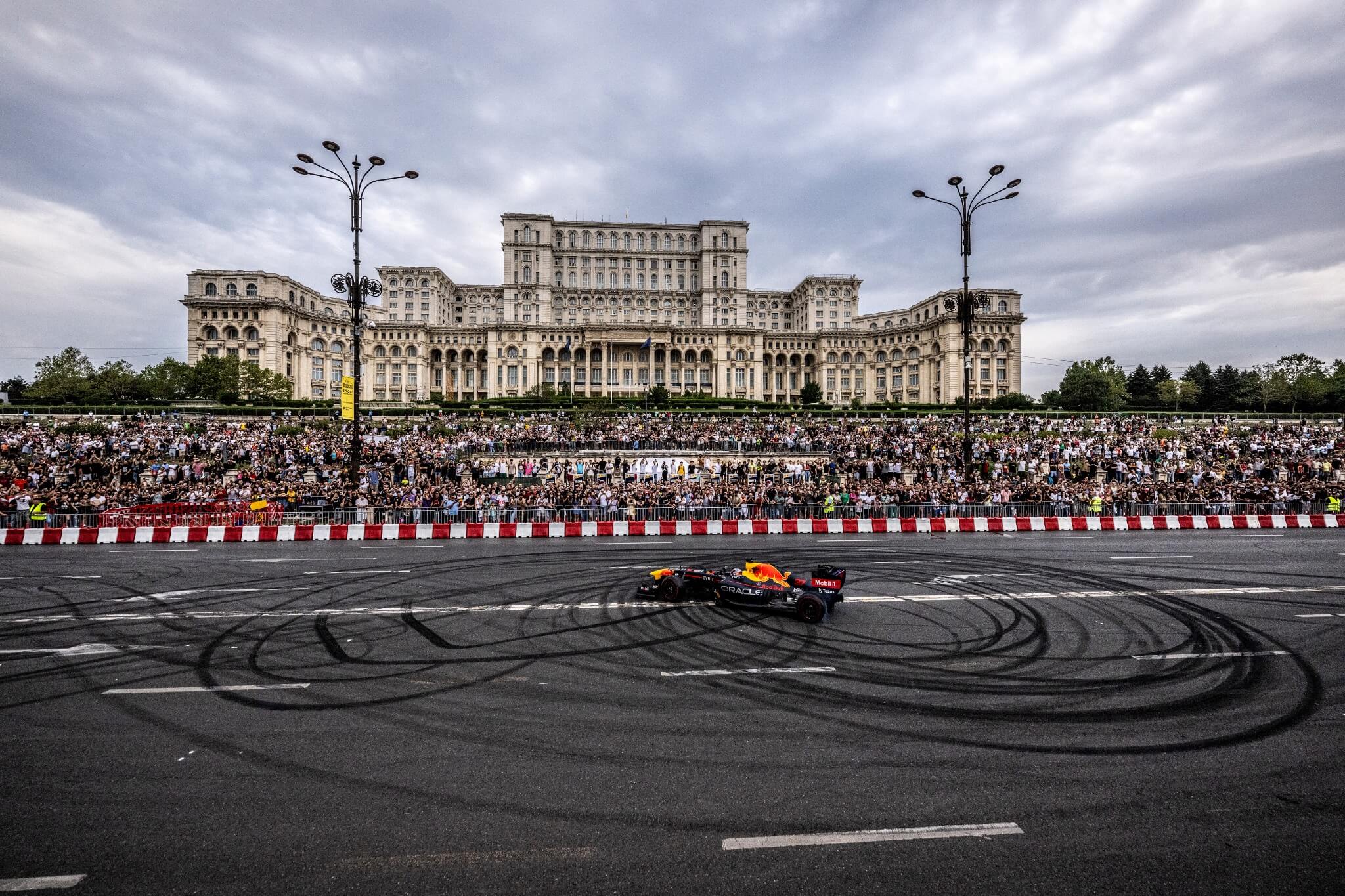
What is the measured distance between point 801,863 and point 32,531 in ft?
88.6

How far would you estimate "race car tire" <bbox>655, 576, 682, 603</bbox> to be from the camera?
12.3 meters

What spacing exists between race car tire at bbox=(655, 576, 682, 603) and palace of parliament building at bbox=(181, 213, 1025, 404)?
281 ft

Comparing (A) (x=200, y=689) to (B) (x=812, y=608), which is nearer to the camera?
(A) (x=200, y=689)

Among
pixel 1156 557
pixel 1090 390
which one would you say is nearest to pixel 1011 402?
pixel 1090 390

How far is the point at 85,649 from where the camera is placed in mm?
9312

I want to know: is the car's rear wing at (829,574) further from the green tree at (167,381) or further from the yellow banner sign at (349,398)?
the green tree at (167,381)

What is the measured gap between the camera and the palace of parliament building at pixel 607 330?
96.6 meters

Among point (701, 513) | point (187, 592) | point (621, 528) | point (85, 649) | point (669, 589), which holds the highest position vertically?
point (701, 513)

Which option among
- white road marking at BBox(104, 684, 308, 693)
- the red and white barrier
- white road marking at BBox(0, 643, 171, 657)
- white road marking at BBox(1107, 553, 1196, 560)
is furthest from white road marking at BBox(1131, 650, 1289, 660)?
white road marking at BBox(0, 643, 171, 657)

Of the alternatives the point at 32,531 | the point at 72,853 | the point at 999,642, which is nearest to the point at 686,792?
the point at 72,853

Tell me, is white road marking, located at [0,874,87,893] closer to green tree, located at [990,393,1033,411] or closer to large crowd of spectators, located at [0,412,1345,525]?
large crowd of spectators, located at [0,412,1345,525]

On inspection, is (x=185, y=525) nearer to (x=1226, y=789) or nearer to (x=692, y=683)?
(x=692, y=683)

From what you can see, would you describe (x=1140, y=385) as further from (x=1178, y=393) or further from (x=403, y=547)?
(x=403, y=547)

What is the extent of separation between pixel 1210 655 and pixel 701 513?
1646 cm
